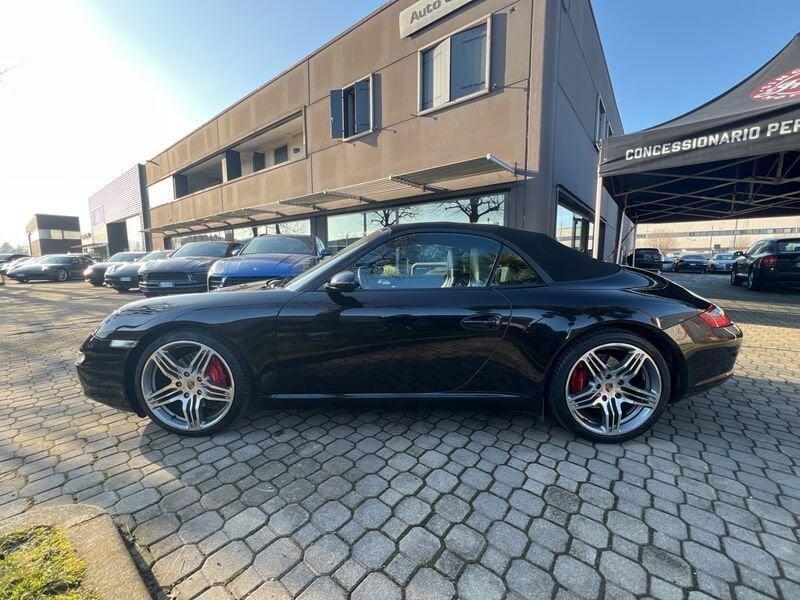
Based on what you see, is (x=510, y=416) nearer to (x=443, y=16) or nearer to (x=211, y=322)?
(x=211, y=322)

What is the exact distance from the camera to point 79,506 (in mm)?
1707

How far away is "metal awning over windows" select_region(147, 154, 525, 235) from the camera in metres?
7.36

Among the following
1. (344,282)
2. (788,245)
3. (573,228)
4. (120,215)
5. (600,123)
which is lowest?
(344,282)

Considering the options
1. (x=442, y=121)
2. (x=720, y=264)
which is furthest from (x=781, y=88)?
(x=720, y=264)

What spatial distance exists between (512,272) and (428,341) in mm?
735

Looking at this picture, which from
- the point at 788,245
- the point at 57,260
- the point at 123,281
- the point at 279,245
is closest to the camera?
the point at 279,245

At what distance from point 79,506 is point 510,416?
255cm

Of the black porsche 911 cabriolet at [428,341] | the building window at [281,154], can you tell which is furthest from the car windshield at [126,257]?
the black porsche 911 cabriolet at [428,341]

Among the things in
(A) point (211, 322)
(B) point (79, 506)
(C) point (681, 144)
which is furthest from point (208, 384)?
(C) point (681, 144)

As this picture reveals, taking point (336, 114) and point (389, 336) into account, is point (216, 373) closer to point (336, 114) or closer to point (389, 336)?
point (389, 336)

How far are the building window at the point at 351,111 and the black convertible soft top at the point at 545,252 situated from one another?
8.82 meters

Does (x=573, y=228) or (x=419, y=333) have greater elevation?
(x=573, y=228)

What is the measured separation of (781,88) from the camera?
14.8ft

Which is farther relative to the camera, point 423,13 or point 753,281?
point 753,281
